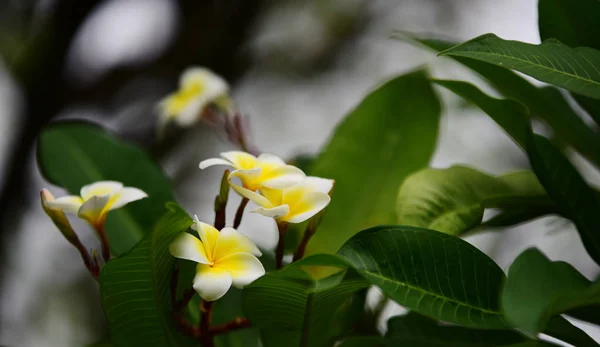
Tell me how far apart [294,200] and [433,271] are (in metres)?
0.09

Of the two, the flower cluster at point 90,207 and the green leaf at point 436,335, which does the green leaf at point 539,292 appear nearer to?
the green leaf at point 436,335

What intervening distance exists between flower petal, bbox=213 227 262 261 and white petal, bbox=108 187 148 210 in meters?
0.07

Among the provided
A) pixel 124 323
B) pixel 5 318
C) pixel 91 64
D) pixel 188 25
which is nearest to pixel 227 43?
pixel 188 25

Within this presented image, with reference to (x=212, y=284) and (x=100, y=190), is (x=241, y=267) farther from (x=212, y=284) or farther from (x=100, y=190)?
(x=100, y=190)

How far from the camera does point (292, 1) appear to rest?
5.42ft

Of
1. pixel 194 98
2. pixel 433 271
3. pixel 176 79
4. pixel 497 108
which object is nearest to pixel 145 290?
pixel 433 271

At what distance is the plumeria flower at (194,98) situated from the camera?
2.25 ft

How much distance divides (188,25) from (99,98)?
24cm

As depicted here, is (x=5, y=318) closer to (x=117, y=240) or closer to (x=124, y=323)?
(x=117, y=240)

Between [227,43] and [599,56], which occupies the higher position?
[599,56]

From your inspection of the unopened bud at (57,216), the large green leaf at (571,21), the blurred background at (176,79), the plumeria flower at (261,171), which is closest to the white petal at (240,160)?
the plumeria flower at (261,171)

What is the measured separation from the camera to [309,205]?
1.17 ft

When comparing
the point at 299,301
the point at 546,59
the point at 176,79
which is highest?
the point at 546,59

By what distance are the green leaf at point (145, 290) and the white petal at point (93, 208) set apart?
0.05 meters
